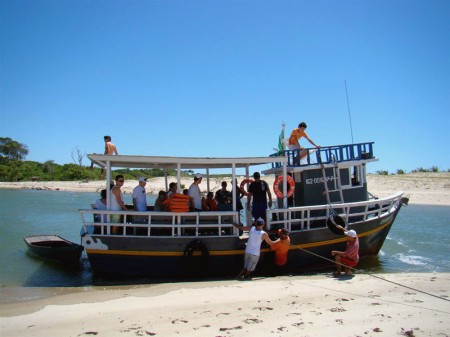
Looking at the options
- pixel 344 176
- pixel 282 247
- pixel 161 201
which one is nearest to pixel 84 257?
pixel 161 201

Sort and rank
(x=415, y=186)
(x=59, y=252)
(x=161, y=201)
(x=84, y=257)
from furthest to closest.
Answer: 1. (x=415, y=186)
2. (x=84, y=257)
3. (x=59, y=252)
4. (x=161, y=201)

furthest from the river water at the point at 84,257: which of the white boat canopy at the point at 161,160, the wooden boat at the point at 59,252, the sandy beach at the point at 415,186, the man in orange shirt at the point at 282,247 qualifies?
the sandy beach at the point at 415,186

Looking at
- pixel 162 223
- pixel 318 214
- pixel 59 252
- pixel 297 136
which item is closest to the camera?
pixel 162 223

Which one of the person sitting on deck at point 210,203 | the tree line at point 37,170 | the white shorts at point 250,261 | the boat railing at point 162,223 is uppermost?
the tree line at point 37,170

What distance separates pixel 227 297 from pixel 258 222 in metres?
2.23

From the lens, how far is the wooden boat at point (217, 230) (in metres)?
8.98

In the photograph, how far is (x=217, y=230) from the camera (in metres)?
9.57

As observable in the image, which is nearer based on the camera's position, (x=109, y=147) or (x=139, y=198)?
(x=139, y=198)

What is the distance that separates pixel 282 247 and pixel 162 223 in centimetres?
302

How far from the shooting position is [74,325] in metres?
5.74

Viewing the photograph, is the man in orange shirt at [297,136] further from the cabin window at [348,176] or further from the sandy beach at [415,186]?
the sandy beach at [415,186]

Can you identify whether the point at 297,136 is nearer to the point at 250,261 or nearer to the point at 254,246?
the point at 254,246

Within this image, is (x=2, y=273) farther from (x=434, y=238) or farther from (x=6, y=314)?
(x=434, y=238)

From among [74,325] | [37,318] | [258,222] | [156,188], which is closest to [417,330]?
[258,222]
